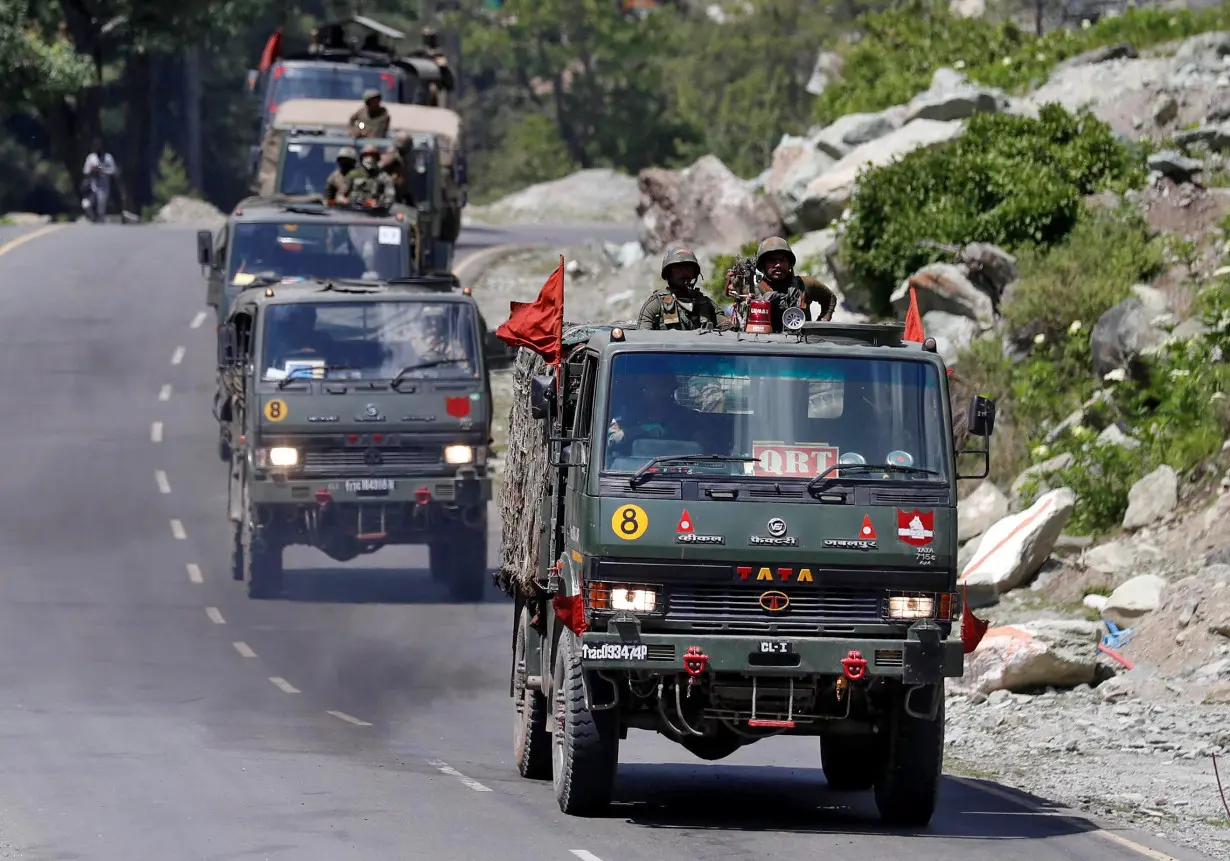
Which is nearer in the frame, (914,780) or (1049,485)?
(914,780)

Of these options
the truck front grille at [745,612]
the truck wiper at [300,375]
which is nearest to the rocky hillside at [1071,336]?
the truck front grille at [745,612]

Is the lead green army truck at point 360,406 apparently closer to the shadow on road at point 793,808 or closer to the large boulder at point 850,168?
the shadow on road at point 793,808

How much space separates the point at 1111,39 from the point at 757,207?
26.6 feet

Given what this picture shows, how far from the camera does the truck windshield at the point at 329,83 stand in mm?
40250

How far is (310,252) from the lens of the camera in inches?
1044

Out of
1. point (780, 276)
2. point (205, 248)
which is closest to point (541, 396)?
point (780, 276)

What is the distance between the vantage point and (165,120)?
296 ft

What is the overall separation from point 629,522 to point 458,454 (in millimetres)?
11463

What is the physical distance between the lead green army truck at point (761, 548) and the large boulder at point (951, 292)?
17319 mm

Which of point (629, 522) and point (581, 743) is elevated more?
point (629, 522)

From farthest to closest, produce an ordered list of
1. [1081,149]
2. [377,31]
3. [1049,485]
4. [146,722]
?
1. [377,31]
2. [1081,149]
3. [1049,485]
4. [146,722]

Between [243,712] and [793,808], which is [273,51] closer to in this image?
[243,712]

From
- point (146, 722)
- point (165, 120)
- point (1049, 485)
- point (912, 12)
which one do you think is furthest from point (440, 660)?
point (165, 120)

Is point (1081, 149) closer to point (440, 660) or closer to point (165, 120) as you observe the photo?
point (440, 660)
